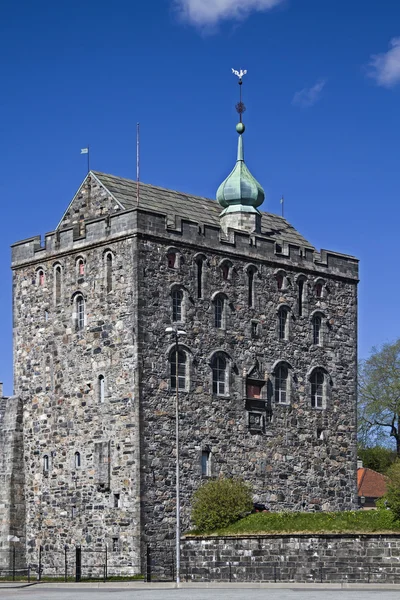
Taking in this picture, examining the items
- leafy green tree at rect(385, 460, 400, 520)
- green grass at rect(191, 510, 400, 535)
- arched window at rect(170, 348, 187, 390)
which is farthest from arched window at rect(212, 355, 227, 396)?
leafy green tree at rect(385, 460, 400, 520)

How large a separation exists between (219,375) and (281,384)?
4010mm

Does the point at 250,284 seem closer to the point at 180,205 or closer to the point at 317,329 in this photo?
the point at 317,329

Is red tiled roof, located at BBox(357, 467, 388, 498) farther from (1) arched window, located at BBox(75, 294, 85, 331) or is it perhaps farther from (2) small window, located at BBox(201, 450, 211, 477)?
(1) arched window, located at BBox(75, 294, 85, 331)

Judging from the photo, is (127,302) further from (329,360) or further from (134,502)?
(329,360)

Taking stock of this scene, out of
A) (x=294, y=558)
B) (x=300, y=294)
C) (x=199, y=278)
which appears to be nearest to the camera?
(x=294, y=558)

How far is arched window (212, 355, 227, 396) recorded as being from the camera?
2467 inches

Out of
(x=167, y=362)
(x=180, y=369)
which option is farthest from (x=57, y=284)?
(x=180, y=369)

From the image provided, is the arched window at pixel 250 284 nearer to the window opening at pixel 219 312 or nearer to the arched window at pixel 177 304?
the window opening at pixel 219 312

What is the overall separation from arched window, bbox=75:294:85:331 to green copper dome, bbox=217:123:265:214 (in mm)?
9444

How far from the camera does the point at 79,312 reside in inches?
2469

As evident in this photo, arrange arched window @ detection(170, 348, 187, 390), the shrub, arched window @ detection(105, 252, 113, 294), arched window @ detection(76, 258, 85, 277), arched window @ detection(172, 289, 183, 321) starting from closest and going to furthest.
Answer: the shrub → arched window @ detection(170, 348, 187, 390) → arched window @ detection(105, 252, 113, 294) → arched window @ detection(172, 289, 183, 321) → arched window @ detection(76, 258, 85, 277)

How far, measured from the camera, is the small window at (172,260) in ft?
201

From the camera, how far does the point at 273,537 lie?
5366cm

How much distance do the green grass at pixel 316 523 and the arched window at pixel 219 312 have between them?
987 cm
